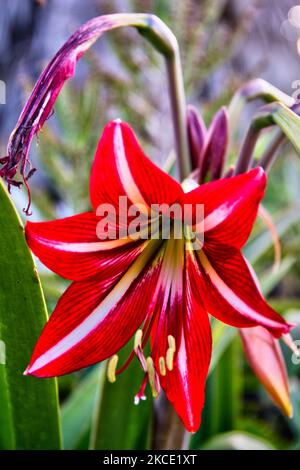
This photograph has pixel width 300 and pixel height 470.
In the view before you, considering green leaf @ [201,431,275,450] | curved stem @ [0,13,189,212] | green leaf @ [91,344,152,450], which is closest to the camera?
curved stem @ [0,13,189,212]

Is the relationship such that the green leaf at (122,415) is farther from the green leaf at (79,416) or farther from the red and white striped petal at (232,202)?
the red and white striped petal at (232,202)

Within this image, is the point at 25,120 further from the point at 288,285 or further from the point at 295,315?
the point at 288,285

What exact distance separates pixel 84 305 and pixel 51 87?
0.16 m

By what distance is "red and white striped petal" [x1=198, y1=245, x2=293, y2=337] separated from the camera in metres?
0.39

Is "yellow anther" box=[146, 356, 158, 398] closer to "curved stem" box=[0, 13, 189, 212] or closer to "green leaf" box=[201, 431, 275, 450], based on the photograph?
"curved stem" box=[0, 13, 189, 212]

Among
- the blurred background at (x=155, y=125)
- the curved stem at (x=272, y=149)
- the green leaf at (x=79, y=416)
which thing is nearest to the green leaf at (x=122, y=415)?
the blurred background at (x=155, y=125)

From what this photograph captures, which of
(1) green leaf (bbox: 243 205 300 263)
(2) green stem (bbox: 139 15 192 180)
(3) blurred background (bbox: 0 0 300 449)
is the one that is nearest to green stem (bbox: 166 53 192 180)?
(2) green stem (bbox: 139 15 192 180)

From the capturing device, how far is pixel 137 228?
17.8 inches

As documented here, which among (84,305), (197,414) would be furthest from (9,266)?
(197,414)

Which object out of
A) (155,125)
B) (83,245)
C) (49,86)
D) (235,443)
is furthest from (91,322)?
(155,125)

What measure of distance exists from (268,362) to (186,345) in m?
0.13

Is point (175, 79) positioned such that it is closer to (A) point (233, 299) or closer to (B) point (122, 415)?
(A) point (233, 299)

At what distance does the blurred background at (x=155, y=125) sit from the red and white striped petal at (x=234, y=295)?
0.51 feet

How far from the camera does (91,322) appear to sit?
1.40 feet
